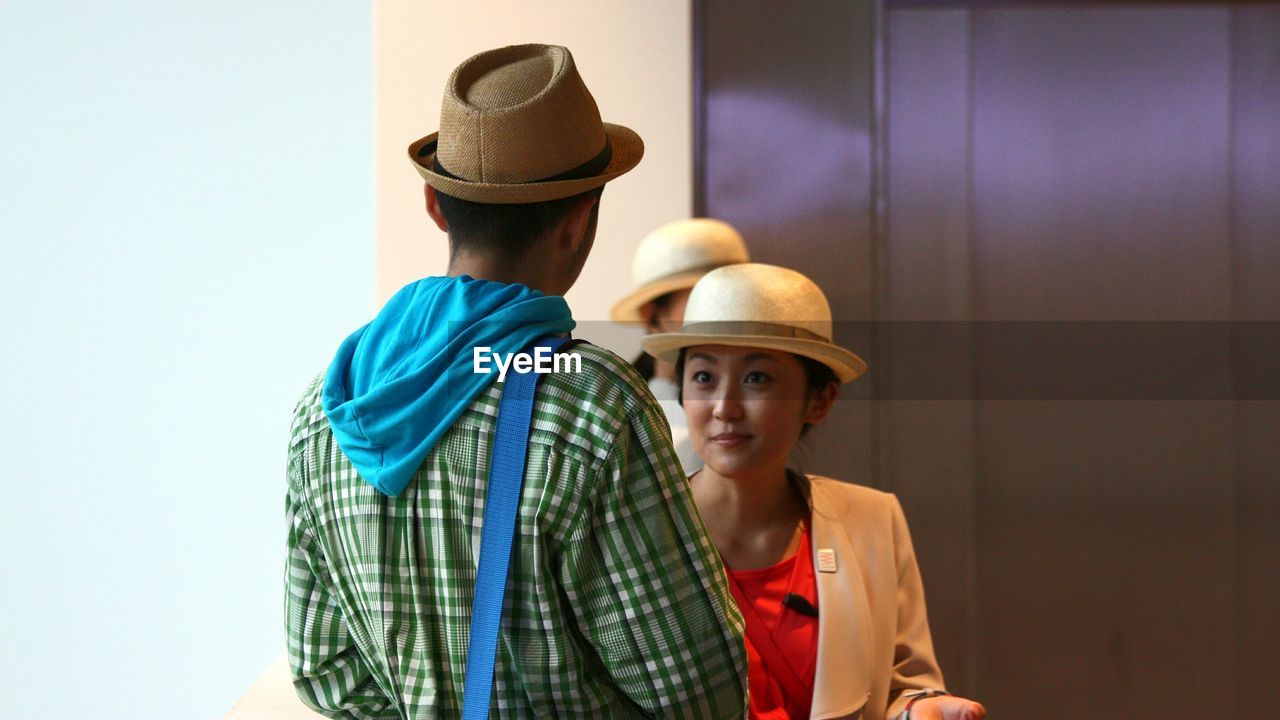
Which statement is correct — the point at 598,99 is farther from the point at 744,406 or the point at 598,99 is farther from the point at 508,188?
the point at 508,188

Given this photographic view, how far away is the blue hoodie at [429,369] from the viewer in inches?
38.7

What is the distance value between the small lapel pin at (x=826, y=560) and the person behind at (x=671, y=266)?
752 mm

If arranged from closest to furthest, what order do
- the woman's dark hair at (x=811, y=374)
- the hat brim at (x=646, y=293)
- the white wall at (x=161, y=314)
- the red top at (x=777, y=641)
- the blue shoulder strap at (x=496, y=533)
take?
the blue shoulder strap at (x=496, y=533) → the red top at (x=777, y=641) → the woman's dark hair at (x=811, y=374) → the hat brim at (x=646, y=293) → the white wall at (x=161, y=314)

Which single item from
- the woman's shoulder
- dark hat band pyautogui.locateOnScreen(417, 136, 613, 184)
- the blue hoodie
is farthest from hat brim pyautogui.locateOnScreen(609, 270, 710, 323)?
the blue hoodie

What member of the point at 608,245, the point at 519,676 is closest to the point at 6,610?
the point at 608,245

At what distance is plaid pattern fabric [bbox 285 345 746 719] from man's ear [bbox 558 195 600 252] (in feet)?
0.42

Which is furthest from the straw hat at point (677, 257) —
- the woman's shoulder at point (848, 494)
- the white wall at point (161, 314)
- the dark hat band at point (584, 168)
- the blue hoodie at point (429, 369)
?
the blue hoodie at point (429, 369)

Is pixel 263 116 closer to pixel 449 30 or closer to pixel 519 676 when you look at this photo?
pixel 449 30

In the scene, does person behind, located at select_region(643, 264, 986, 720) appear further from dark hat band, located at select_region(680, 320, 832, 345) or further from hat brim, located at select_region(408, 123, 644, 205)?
hat brim, located at select_region(408, 123, 644, 205)

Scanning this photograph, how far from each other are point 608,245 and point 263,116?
3.37ft

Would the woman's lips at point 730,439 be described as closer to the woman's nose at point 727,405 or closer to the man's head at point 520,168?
the woman's nose at point 727,405

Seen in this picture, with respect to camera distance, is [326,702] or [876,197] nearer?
[326,702]

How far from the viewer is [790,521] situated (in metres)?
1.61

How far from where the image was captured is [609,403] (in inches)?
38.4
